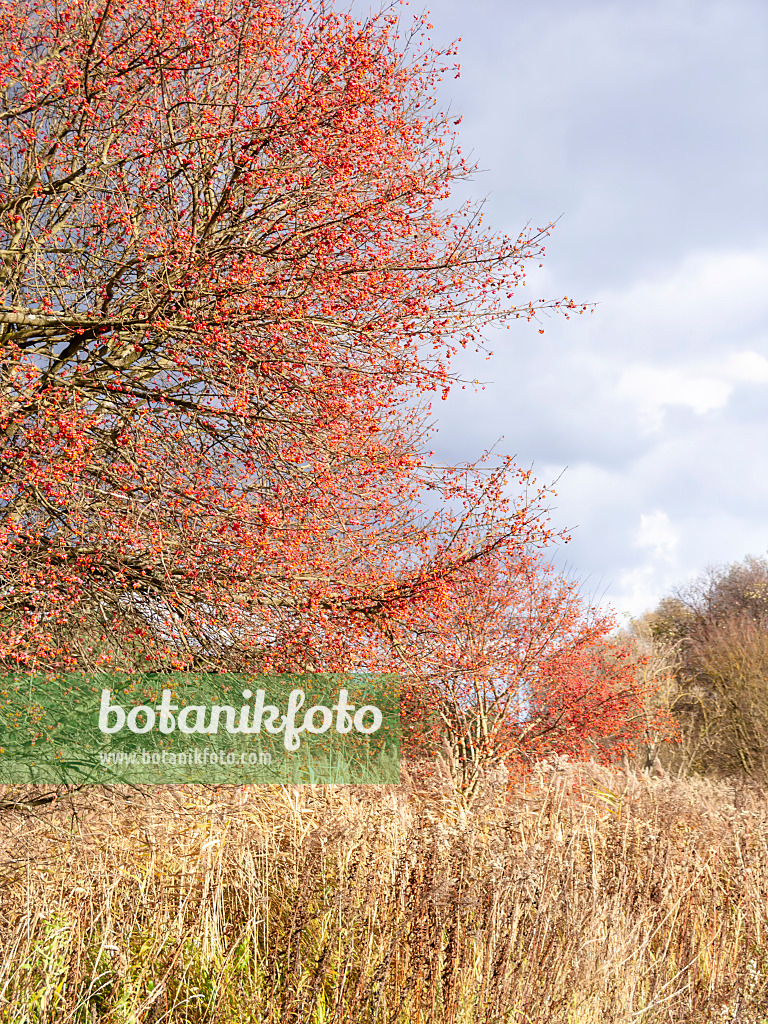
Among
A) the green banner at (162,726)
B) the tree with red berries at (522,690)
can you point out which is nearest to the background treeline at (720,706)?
the tree with red berries at (522,690)

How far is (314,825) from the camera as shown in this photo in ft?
13.8

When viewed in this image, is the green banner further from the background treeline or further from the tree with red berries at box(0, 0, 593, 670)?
the background treeline

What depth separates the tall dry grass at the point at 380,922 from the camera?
8.79 feet

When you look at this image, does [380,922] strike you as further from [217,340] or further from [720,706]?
[720,706]

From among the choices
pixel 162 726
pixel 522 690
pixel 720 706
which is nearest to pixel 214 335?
pixel 162 726

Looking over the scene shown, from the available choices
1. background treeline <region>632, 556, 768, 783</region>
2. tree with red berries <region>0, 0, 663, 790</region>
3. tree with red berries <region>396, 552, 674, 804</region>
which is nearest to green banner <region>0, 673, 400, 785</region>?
tree with red berries <region>0, 0, 663, 790</region>

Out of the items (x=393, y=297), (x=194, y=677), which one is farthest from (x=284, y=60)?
(x=194, y=677)

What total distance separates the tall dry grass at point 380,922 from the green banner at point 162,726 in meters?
0.80

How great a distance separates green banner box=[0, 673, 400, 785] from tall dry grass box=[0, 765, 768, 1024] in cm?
80

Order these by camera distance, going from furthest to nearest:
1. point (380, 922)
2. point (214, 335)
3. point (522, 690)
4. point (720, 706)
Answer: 1. point (720, 706)
2. point (522, 690)
3. point (214, 335)
4. point (380, 922)

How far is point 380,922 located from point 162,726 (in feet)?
10.6

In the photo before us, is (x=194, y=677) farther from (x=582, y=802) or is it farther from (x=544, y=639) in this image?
(x=544, y=639)

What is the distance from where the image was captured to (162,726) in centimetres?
584

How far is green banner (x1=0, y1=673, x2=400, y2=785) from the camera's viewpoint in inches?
216
